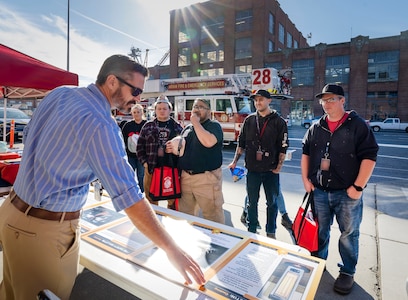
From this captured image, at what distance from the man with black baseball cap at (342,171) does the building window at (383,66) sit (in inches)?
1415

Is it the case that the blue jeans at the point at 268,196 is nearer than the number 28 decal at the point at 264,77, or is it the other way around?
the blue jeans at the point at 268,196

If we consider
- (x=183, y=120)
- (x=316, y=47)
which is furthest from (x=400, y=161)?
(x=316, y=47)

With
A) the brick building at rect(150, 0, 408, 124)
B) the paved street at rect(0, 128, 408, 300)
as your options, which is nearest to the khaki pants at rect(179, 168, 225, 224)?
the paved street at rect(0, 128, 408, 300)

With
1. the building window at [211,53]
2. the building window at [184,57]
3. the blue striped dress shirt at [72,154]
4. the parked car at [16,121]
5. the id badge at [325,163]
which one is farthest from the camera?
the building window at [184,57]

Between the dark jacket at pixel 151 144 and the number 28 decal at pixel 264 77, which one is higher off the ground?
the number 28 decal at pixel 264 77

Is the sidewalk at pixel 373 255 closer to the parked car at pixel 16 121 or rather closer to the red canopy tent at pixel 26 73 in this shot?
the red canopy tent at pixel 26 73

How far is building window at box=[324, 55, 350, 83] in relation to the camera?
110 feet

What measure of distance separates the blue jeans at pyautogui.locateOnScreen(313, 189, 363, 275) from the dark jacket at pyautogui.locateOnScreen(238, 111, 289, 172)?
933 mm

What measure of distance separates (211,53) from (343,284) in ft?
130

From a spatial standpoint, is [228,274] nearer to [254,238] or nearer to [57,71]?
[254,238]

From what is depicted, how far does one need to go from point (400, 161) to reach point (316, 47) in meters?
28.8

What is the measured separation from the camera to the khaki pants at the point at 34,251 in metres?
1.34

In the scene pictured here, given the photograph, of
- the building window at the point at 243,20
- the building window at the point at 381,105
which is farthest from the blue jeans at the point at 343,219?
the building window at the point at 243,20

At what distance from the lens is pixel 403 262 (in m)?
3.02
